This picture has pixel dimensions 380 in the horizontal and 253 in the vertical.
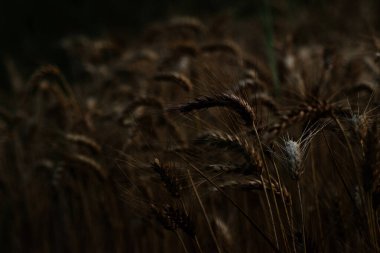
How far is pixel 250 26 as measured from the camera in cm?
882

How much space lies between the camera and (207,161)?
1.85 metres

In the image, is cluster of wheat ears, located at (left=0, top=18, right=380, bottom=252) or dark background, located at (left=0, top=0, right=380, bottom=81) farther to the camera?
dark background, located at (left=0, top=0, right=380, bottom=81)

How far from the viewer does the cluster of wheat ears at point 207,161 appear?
5.49ft

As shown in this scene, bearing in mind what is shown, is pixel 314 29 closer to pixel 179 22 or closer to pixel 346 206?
pixel 179 22

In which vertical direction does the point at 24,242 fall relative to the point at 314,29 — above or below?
below

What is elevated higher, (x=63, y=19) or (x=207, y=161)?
(x=63, y=19)

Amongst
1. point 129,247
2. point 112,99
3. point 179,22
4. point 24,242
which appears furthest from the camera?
point 112,99

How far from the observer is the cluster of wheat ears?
5.49 ft

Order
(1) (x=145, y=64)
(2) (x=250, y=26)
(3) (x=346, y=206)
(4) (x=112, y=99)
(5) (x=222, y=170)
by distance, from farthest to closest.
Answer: (2) (x=250, y=26)
(4) (x=112, y=99)
(1) (x=145, y=64)
(3) (x=346, y=206)
(5) (x=222, y=170)

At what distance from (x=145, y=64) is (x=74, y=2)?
10.5m

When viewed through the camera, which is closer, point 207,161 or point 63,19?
point 207,161

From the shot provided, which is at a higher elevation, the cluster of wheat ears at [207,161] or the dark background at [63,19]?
the dark background at [63,19]

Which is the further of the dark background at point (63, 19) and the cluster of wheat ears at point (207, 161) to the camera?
the dark background at point (63, 19)

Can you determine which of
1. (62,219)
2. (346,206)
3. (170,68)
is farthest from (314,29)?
(346,206)
